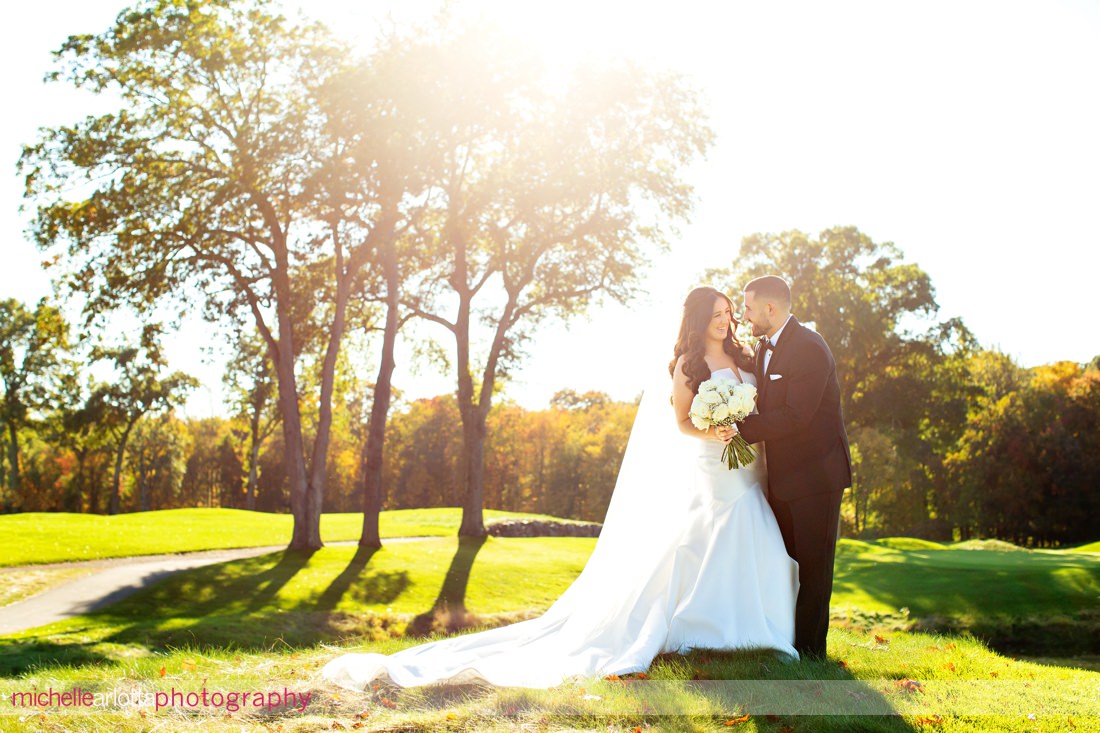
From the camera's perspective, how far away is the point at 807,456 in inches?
259

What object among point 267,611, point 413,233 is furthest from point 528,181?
point 267,611

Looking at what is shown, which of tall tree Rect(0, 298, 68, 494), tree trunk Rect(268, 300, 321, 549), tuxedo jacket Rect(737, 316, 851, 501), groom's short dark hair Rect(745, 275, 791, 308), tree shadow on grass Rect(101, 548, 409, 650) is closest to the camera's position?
tuxedo jacket Rect(737, 316, 851, 501)

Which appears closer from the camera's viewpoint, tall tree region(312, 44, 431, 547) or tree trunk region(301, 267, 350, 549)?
tall tree region(312, 44, 431, 547)

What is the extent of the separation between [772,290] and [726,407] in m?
1.17

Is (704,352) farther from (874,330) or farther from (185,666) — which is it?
(874,330)

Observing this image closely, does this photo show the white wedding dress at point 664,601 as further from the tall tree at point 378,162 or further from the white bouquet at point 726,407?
the tall tree at point 378,162

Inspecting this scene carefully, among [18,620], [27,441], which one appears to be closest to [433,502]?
[27,441]

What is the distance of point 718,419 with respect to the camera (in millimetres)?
6387

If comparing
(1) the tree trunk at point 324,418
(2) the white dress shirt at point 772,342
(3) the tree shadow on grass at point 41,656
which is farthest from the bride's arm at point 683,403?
(1) the tree trunk at point 324,418

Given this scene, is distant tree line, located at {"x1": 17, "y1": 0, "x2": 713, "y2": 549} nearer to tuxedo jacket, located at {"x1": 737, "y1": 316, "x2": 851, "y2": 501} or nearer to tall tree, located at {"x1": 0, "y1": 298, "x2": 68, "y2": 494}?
tuxedo jacket, located at {"x1": 737, "y1": 316, "x2": 851, "y2": 501}

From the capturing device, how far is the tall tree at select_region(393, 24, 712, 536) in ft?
70.8

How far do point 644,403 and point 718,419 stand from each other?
1548 millimetres

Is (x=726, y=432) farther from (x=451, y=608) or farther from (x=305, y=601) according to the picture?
(x=305, y=601)

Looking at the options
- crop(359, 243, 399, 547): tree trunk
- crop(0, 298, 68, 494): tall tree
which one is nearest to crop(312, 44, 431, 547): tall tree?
crop(359, 243, 399, 547): tree trunk
